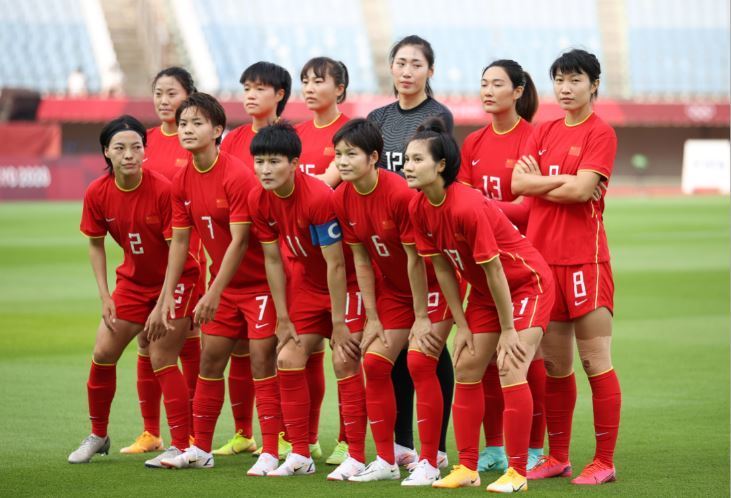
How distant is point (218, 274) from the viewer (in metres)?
6.81

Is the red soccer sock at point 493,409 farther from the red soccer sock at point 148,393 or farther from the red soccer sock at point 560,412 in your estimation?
the red soccer sock at point 148,393

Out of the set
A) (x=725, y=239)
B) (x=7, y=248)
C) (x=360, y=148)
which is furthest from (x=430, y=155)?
(x=725, y=239)

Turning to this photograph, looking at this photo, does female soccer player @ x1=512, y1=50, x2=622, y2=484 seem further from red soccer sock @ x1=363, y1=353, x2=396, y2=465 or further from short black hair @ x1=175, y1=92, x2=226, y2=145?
short black hair @ x1=175, y1=92, x2=226, y2=145

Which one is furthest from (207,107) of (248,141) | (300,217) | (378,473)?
(378,473)

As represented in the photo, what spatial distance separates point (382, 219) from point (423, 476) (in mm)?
1412

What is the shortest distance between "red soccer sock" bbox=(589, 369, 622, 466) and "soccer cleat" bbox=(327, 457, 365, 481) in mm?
1331

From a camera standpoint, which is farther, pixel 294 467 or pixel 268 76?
pixel 268 76

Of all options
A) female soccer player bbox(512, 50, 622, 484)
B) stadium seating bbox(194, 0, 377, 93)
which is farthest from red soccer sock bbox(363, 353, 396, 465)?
stadium seating bbox(194, 0, 377, 93)

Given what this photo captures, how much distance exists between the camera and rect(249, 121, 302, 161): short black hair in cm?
659

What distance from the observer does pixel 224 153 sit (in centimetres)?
709

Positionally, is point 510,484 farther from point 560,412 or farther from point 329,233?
point 329,233

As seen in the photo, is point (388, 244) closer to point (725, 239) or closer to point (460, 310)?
point (460, 310)

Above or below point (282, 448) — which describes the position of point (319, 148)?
above

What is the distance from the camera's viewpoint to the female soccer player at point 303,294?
6.63m
